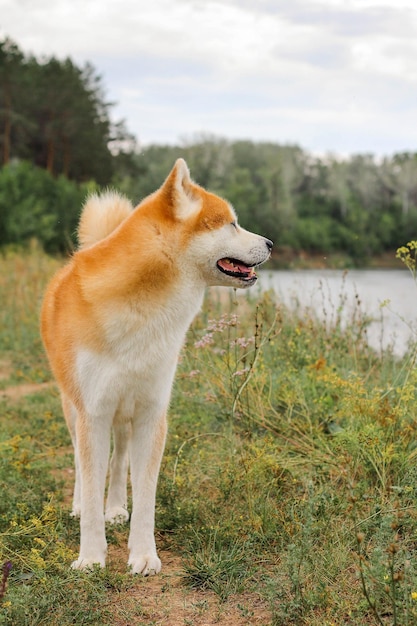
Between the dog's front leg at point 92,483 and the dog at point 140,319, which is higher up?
the dog at point 140,319

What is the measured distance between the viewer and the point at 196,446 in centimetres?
471

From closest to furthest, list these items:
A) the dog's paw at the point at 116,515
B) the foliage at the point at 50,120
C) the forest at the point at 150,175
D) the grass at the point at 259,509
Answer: the grass at the point at 259,509
the dog's paw at the point at 116,515
the forest at the point at 150,175
the foliage at the point at 50,120

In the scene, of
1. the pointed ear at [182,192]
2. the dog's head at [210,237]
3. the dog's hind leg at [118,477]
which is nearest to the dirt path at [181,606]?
the dog's hind leg at [118,477]

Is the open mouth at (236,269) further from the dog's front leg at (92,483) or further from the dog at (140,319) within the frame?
the dog's front leg at (92,483)

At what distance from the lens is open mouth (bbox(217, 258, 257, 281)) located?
3.48 meters

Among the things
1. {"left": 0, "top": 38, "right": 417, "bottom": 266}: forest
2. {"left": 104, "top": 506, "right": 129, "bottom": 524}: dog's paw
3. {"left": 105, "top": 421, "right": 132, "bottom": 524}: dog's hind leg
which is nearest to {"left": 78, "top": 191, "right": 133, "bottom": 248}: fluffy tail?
{"left": 105, "top": 421, "right": 132, "bottom": 524}: dog's hind leg

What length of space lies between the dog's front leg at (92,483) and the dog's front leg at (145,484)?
16cm

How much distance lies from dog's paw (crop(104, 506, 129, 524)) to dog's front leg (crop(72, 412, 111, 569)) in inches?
22.6

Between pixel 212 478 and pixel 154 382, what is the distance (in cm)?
102

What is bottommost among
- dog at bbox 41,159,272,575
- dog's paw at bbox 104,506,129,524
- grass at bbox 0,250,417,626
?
dog's paw at bbox 104,506,129,524

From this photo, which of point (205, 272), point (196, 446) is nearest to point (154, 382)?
point (205, 272)

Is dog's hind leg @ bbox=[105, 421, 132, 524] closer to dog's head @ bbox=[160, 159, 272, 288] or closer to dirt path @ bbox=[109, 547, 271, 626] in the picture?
dirt path @ bbox=[109, 547, 271, 626]

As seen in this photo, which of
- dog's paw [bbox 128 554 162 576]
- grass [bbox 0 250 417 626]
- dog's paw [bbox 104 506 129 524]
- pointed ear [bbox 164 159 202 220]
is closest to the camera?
grass [bbox 0 250 417 626]

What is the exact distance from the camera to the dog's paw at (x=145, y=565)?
134 inches
